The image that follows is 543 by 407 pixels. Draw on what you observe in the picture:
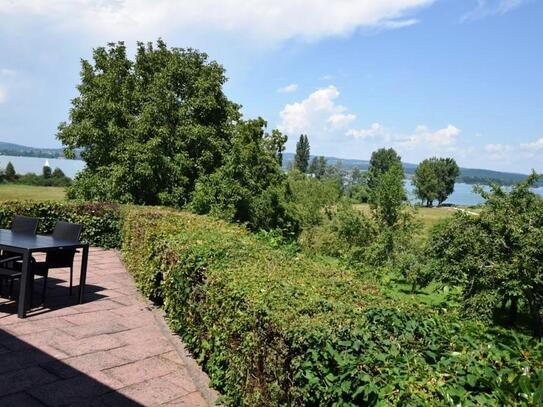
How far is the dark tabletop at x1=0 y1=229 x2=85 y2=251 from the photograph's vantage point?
211 inches

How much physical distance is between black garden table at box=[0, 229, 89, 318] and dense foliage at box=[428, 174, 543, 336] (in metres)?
7.70

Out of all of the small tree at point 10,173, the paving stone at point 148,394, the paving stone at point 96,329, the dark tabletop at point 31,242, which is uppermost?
→ the dark tabletop at point 31,242

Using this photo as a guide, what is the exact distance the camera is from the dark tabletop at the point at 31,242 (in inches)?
211

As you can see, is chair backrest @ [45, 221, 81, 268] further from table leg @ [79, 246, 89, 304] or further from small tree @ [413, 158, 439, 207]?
small tree @ [413, 158, 439, 207]

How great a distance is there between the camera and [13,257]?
20.1 feet

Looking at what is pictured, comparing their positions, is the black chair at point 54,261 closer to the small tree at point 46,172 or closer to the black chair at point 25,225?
the black chair at point 25,225

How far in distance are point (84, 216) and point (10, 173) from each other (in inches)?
2597

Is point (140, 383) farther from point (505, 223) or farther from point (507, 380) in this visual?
point (505, 223)

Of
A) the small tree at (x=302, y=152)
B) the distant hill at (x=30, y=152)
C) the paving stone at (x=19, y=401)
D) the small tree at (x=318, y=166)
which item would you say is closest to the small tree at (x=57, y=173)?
the distant hill at (x=30, y=152)

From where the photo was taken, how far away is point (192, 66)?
1939 cm

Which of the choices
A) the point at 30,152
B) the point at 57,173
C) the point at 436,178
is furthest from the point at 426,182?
the point at 30,152

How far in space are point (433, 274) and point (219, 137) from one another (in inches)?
438

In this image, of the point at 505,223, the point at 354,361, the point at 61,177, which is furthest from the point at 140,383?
the point at 61,177

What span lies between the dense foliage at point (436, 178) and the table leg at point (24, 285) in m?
83.6
